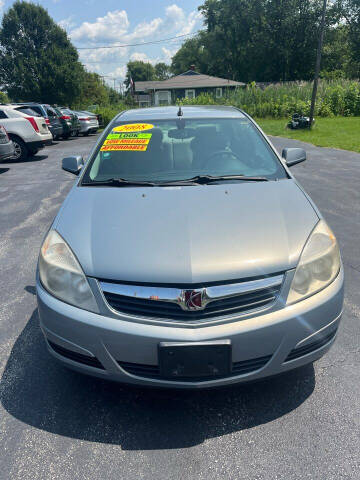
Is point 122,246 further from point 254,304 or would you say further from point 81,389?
point 81,389

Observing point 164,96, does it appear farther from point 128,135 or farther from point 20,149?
point 128,135

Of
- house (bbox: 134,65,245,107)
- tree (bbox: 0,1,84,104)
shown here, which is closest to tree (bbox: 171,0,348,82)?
house (bbox: 134,65,245,107)

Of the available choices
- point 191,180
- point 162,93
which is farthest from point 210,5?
point 191,180

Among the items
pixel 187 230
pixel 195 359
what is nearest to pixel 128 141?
pixel 187 230

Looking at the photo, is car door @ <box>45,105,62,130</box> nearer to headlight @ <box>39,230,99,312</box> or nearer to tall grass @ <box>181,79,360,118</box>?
tall grass @ <box>181,79,360,118</box>

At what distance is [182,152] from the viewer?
307 cm

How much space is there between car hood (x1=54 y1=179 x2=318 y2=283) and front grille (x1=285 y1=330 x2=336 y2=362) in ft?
1.41

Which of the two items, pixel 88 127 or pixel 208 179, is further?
pixel 88 127

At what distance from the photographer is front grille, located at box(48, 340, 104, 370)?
1.92 metres

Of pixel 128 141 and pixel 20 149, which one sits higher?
pixel 128 141

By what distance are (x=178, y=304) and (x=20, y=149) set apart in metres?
11.5

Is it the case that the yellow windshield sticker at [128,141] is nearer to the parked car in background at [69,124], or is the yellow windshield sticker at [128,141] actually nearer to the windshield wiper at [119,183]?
the windshield wiper at [119,183]

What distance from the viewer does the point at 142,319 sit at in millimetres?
1803

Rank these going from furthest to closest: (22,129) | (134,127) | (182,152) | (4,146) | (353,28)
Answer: (353,28), (22,129), (4,146), (134,127), (182,152)
